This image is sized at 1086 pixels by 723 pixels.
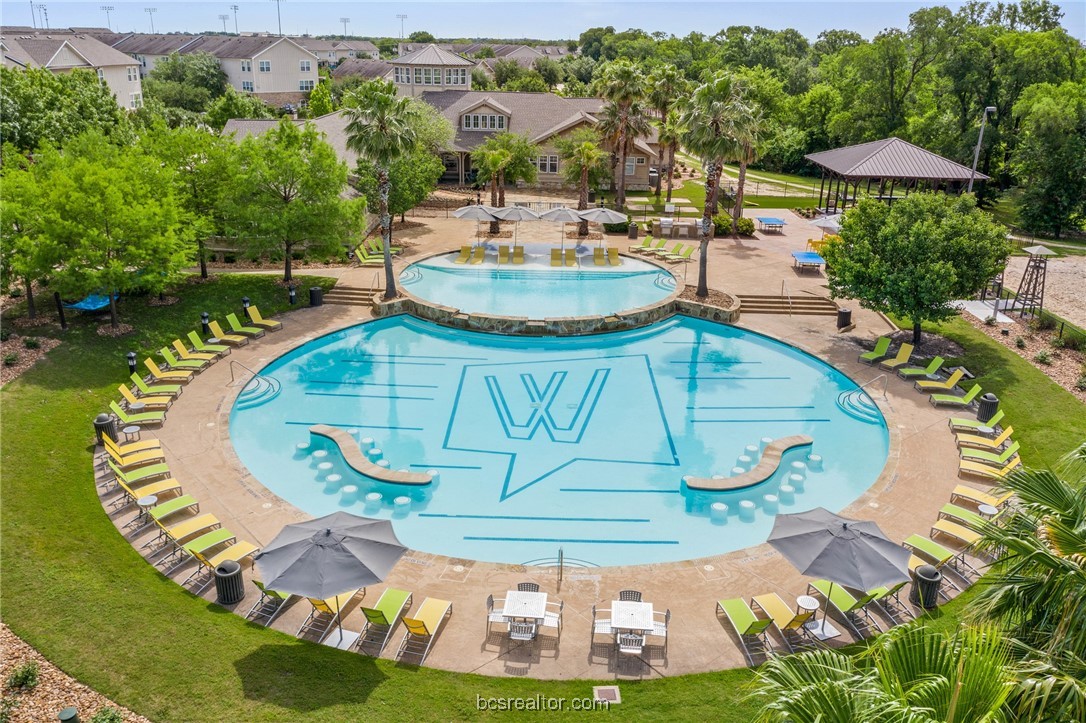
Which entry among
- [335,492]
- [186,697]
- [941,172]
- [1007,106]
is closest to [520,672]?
[186,697]

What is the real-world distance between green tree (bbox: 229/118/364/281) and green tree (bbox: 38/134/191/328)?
3097 mm

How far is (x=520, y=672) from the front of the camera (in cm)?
1334

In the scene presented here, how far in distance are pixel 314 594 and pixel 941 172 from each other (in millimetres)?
41583

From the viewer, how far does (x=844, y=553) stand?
14000 mm

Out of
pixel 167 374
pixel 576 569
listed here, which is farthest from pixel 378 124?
pixel 576 569

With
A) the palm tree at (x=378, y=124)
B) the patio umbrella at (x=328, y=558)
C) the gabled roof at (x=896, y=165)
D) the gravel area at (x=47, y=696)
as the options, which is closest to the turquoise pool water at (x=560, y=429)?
the patio umbrella at (x=328, y=558)

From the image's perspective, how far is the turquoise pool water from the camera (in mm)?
18469

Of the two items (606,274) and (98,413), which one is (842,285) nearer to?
(606,274)

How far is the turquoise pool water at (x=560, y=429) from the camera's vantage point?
Result: 18469 millimetres

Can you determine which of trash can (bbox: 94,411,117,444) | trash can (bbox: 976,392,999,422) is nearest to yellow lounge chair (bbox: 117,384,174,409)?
trash can (bbox: 94,411,117,444)

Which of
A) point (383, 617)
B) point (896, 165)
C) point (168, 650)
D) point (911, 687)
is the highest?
point (896, 165)

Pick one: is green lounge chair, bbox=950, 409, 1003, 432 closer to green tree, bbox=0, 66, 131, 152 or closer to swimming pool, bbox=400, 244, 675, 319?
swimming pool, bbox=400, 244, 675, 319

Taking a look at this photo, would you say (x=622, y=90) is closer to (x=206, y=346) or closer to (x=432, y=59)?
(x=432, y=59)

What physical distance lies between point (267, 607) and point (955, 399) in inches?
834
